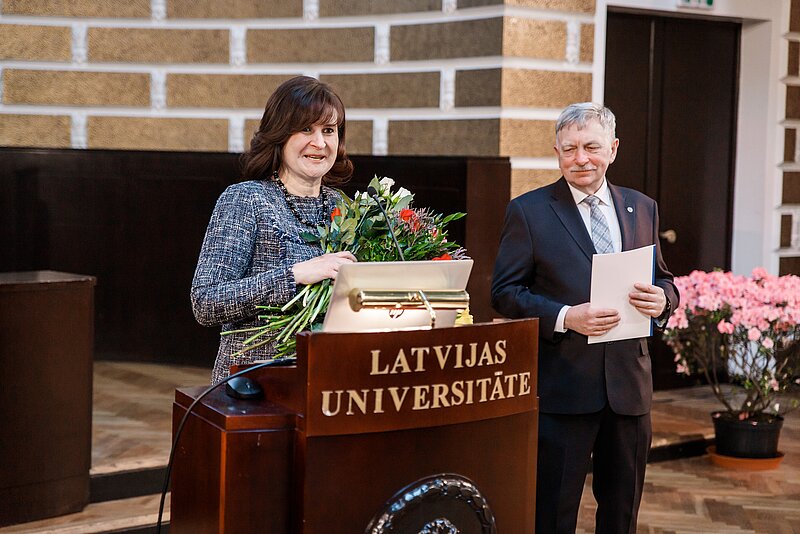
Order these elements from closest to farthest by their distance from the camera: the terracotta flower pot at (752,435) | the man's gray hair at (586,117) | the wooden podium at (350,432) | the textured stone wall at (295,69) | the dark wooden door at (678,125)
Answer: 1. the wooden podium at (350,432)
2. the man's gray hair at (586,117)
3. the terracotta flower pot at (752,435)
4. the textured stone wall at (295,69)
5. the dark wooden door at (678,125)

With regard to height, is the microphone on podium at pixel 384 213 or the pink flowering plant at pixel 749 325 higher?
the microphone on podium at pixel 384 213

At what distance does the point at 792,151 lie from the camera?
6.84 metres

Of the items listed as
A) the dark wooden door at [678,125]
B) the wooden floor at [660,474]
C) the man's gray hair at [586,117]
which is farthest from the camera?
the dark wooden door at [678,125]

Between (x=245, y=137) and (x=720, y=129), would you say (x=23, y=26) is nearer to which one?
(x=245, y=137)

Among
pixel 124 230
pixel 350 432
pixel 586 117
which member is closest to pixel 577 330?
pixel 586 117

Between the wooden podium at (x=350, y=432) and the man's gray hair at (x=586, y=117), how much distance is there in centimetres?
113

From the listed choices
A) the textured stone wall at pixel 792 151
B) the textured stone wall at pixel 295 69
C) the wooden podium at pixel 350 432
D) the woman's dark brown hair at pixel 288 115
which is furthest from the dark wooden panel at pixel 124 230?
the wooden podium at pixel 350 432

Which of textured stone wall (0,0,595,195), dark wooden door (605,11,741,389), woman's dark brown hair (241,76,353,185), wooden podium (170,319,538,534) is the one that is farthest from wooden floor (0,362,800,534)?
wooden podium (170,319,538,534)

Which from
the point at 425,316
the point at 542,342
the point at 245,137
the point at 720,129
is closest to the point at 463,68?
the point at 245,137

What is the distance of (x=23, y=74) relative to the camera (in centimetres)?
673

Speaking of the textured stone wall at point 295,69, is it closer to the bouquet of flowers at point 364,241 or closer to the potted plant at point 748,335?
the potted plant at point 748,335

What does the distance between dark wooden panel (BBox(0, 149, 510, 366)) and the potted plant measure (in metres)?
2.95

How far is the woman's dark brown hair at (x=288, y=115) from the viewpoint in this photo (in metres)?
2.54

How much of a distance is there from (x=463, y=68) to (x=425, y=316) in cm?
391
